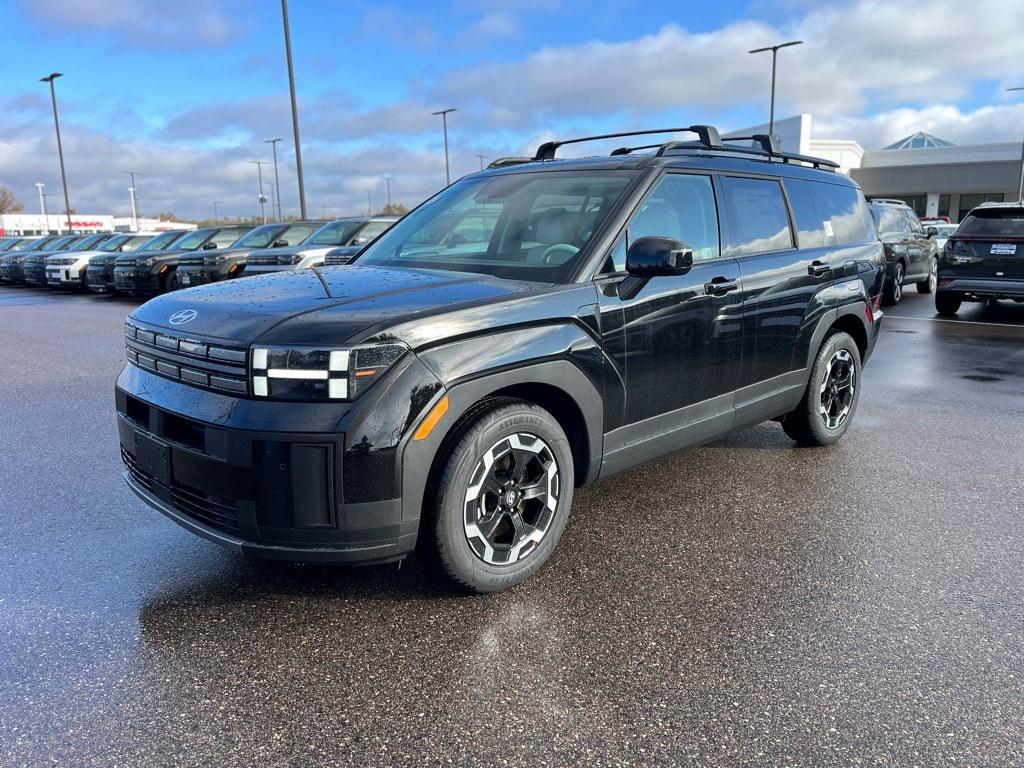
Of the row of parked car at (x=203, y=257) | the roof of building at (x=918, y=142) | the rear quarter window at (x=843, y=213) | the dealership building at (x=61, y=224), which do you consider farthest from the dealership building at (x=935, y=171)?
the dealership building at (x=61, y=224)

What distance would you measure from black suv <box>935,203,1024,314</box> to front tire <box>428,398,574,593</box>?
10.7 meters

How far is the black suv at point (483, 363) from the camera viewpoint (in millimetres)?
2826

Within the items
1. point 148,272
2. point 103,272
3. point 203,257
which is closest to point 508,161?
point 203,257

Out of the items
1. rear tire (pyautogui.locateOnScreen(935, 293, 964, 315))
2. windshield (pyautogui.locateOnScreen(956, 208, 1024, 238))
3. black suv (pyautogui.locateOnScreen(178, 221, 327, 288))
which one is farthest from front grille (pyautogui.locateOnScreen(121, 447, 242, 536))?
black suv (pyautogui.locateOnScreen(178, 221, 327, 288))

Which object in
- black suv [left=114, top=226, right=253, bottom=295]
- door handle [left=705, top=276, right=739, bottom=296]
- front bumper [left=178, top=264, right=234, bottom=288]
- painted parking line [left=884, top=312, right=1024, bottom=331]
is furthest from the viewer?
black suv [left=114, top=226, right=253, bottom=295]

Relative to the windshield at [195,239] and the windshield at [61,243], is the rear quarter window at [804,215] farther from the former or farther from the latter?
the windshield at [61,243]

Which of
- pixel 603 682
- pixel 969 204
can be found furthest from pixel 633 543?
pixel 969 204

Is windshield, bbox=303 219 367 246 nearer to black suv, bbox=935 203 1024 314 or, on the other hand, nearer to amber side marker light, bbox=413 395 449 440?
black suv, bbox=935 203 1024 314

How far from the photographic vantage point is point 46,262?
21422 millimetres

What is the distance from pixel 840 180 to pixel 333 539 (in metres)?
Answer: 4.65

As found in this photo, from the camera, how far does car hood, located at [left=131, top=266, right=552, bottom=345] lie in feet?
9.41

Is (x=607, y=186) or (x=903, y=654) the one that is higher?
(x=607, y=186)

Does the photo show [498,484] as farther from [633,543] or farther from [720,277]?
[720,277]

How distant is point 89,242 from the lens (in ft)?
80.9
